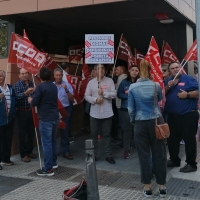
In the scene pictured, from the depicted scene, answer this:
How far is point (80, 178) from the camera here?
6.06 metres

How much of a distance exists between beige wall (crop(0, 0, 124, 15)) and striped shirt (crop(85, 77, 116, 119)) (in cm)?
169

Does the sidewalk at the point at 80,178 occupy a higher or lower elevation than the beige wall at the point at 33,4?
lower

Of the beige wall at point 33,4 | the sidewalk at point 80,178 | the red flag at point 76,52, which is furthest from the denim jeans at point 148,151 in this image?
the red flag at point 76,52

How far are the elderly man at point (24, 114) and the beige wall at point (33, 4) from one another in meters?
1.49

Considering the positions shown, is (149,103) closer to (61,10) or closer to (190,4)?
(61,10)

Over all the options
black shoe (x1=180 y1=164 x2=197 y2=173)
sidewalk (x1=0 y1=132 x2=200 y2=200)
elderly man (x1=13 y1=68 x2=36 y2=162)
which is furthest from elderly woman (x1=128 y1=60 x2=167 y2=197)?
elderly man (x1=13 y1=68 x2=36 y2=162)

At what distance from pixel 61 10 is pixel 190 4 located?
348 cm

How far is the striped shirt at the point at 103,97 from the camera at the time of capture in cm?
684

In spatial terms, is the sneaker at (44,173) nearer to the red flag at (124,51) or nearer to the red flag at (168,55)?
the red flag at (124,51)

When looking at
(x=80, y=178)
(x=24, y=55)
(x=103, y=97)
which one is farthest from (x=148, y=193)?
(x=24, y=55)

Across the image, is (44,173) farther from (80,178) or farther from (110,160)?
(110,160)

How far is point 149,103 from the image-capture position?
16.4ft

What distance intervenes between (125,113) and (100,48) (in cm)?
147

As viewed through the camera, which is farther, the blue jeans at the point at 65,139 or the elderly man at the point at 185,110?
the blue jeans at the point at 65,139
